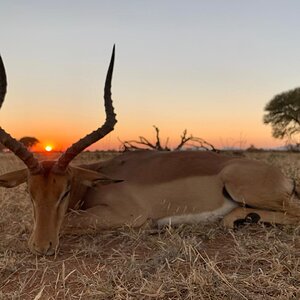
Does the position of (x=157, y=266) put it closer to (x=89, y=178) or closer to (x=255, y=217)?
(x=89, y=178)

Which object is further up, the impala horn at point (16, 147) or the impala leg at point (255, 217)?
the impala horn at point (16, 147)

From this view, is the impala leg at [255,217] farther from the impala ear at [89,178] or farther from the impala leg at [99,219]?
the impala ear at [89,178]

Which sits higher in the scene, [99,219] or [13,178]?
[13,178]

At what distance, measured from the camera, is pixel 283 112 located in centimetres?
3061

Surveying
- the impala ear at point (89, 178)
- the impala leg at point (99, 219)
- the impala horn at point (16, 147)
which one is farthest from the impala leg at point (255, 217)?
the impala horn at point (16, 147)

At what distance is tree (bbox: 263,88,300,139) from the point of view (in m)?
29.9

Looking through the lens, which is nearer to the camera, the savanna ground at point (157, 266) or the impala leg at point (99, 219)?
the savanna ground at point (157, 266)

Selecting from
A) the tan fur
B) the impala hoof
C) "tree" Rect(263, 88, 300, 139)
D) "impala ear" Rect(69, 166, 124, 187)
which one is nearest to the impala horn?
the tan fur

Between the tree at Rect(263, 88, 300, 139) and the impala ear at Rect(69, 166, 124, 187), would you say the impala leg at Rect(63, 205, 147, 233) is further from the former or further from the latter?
the tree at Rect(263, 88, 300, 139)

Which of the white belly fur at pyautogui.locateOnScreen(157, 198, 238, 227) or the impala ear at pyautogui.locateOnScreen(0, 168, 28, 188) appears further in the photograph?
the white belly fur at pyautogui.locateOnScreen(157, 198, 238, 227)

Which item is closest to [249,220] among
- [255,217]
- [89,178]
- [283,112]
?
[255,217]

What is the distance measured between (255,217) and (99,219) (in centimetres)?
147

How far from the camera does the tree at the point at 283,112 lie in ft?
98.1

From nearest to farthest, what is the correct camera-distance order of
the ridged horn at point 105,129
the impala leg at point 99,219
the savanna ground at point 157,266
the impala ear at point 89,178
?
the savanna ground at point 157,266 < the ridged horn at point 105,129 < the impala leg at point 99,219 < the impala ear at point 89,178
